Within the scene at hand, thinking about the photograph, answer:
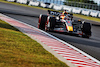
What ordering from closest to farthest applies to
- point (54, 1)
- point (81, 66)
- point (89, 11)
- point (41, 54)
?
point (81, 66) < point (41, 54) < point (89, 11) < point (54, 1)

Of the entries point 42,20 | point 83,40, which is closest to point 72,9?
point 42,20

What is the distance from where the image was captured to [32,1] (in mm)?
53375

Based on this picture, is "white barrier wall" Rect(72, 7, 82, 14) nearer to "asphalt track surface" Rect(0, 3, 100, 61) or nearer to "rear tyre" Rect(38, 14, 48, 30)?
"asphalt track surface" Rect(0, 3, 100, 61)

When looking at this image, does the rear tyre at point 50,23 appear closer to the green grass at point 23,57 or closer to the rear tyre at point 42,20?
the rear tyre at point 42,20

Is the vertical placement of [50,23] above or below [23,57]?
below

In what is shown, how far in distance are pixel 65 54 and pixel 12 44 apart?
191 cm

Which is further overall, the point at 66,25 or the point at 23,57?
the point at 66,25

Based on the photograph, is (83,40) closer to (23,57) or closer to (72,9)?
(23,57)

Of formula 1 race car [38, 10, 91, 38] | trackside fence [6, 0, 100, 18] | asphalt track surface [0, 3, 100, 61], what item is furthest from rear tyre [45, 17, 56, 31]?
trackside fence [6, 0, 100, 18]

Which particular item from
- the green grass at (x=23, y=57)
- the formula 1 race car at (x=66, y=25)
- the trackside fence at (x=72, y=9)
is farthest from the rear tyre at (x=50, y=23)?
the trackside fence at (x=72, y=9)

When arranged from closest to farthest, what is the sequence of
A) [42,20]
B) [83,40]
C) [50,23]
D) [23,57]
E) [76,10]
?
[23,57] < [83,40] < [50,23] < [42,20] < [76,10]

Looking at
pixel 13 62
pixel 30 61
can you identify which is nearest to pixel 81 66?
pixel 30 61

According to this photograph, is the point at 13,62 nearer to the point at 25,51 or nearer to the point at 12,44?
the point at 25,51

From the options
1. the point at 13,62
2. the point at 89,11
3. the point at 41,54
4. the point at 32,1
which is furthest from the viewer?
the point at 32,1
